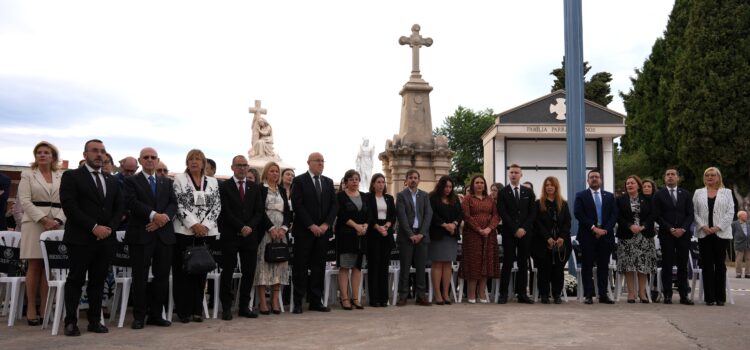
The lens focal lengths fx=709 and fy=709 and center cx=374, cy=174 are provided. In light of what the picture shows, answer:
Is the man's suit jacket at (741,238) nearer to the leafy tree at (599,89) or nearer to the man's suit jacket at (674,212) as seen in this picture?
the man's suit jacket at (674,212)

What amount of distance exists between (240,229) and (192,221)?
633mm

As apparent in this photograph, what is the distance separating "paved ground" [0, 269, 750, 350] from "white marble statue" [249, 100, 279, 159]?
A: 1836 centimetres

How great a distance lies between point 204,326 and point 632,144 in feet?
109

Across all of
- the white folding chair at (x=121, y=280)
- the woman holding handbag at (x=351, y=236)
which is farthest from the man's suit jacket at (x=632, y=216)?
the white folding chair at (x=121, y=280)

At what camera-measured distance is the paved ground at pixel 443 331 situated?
19.4 ft

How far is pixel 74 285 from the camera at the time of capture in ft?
21.1

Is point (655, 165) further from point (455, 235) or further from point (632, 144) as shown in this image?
point (455, 235)

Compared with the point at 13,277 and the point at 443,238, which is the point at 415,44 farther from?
the point at 13,277

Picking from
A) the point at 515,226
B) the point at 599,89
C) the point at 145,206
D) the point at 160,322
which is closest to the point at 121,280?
the point at 160,322

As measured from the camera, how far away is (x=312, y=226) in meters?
8.34

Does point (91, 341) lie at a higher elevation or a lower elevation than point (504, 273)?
lower

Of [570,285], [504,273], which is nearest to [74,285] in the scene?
[504,273]

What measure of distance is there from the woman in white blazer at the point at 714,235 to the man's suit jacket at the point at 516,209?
225 centimetres

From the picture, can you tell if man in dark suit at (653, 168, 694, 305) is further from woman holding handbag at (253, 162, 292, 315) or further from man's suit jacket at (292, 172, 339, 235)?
woman holding handbag at (253, 162, 292, 315)
